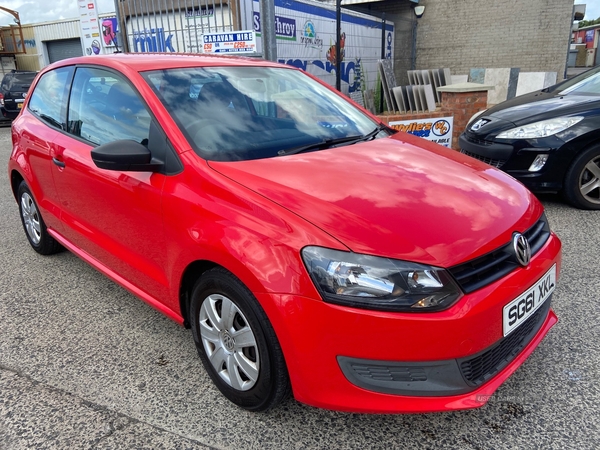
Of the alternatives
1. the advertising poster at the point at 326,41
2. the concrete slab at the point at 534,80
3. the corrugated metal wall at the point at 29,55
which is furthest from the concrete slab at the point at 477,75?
the corrugated metal wall at the point at 29,55

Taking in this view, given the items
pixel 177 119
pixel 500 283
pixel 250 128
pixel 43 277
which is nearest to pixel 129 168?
pixel 177 119

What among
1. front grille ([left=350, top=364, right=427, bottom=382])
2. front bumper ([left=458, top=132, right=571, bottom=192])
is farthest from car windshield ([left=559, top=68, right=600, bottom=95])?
front grille ([left=350, top=364, right=427, bottom=382])

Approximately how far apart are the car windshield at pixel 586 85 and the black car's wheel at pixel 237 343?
469 centimetres

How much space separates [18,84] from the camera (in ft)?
47.7

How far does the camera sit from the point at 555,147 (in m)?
4.43

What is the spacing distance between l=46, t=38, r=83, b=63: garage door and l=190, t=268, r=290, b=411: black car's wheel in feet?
81.8

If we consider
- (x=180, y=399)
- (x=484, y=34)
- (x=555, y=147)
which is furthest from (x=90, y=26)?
(x=180, y=399)

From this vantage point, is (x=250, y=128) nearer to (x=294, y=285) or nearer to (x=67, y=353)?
(x=294, y=285)

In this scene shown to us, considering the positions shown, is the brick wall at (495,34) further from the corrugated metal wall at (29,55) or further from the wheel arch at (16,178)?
the corrugated metal wall at (29,55)

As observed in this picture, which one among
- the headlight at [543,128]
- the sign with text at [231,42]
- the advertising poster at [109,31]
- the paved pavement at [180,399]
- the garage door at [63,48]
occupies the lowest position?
the paved pavement at [180,399]

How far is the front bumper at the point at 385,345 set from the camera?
66.2 inches

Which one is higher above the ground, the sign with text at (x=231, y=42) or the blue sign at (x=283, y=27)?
the blue sign at (x=283, y=27)

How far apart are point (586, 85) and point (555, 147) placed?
1.35 meters

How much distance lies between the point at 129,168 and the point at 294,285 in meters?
1.10
